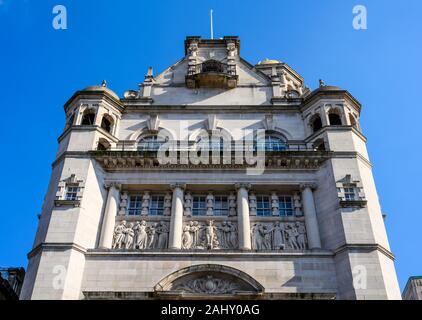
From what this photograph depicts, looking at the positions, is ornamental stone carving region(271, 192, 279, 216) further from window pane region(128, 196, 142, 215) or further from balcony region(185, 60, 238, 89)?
balcony region(185, 60, 238, 89)

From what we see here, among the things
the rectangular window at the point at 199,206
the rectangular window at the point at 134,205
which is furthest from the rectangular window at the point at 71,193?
the rectangular window at the point at 199,206

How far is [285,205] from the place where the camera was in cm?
2066

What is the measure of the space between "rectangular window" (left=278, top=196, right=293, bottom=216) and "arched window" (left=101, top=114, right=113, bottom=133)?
9.36 meters

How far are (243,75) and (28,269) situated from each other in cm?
1547

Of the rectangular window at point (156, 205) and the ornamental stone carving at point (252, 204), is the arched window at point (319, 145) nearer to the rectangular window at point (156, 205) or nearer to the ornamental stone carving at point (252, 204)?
the ornamental stone carving at point (252, 204)

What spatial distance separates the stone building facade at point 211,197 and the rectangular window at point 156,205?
5 cm

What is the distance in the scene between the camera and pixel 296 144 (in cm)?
2292

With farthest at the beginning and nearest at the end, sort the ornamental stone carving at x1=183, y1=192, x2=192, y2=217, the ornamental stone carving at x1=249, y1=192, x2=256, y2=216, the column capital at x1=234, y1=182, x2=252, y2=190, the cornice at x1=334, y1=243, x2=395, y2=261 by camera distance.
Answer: the column capital at x1=234, y1=182, x2=252, y2=190 → the ornamental stone carving at x1=183, y1=192, x2=192, y2=217 → the ornamental stone carving at x1=249, y1=192, x2=256, y2=216 → the cornice at x1=334, y1=243, x2=395, y2=261

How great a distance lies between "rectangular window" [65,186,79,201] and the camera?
64.7 feet

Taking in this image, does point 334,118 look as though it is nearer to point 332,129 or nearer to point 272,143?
point 332,129

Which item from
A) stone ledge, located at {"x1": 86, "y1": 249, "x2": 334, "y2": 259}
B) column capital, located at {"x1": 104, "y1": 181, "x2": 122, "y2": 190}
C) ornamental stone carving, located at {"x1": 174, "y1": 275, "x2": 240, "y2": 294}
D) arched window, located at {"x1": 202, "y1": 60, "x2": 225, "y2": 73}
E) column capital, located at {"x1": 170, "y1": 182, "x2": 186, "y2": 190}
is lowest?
ornamental stone carving, located at {"x1": 174, "y1": 275, "x2": 240, "y2": 294}

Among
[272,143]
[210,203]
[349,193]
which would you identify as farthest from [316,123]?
[210,203]

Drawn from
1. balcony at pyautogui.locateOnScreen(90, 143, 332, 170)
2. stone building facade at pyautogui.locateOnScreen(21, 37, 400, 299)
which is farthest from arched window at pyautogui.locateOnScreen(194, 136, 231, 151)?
balcony at pyautogui.locateOnScreen(90, 143, 332, 170)
